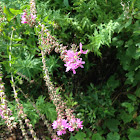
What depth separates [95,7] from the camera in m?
1.84

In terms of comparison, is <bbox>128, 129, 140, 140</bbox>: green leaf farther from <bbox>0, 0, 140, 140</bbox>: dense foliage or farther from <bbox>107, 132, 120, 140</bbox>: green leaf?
<bbox>107, 132, 120, 140</bbox>: green leaf

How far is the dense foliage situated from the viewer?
169cm

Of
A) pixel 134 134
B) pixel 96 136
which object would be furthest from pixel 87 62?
pixel 134 134

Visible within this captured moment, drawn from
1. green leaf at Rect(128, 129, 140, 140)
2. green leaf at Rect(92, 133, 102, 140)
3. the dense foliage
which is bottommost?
green leaf at Rect(128, 129, 140, 140)

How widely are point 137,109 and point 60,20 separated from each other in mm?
1436

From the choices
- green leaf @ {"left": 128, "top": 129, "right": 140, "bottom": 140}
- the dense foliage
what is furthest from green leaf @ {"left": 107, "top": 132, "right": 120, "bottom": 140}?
green leaf @ {"left": 128, "top": 129, "right": 140, "bottom": 140}

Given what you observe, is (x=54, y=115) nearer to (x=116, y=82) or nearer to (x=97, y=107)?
(x=97, y=107)

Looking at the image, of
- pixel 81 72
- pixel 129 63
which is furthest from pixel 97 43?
pixel 81 72

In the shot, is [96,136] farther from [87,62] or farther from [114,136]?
[87,62]

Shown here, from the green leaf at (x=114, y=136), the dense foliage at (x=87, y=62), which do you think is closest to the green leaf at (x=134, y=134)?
the dense foliage at (x=87, y=62)

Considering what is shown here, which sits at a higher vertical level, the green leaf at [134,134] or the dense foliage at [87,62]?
the dense foliage at [87,62]

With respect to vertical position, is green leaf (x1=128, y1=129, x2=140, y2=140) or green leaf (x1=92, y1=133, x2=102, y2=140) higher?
green leaf (x1=92, y1=133, x2=102, y2=140)

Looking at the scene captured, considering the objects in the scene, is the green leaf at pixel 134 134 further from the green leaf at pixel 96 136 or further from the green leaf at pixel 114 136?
the green leaf at pixel 96 136

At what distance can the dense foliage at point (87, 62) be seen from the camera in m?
1.69
